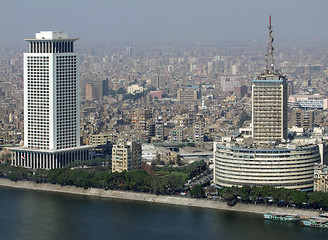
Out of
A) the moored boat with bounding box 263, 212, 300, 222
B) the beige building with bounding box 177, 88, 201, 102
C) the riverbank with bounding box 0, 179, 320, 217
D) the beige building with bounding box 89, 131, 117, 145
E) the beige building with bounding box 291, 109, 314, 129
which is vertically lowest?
the moored boat with bounding box 263, 212, 300, 222

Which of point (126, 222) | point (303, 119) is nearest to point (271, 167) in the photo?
point (126, 222)

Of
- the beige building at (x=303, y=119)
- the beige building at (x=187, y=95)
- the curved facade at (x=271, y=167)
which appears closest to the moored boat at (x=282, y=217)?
the curved facade at (x=271, y=167)

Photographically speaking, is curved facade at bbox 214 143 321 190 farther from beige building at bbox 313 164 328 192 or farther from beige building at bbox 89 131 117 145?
beige building at bbox 89 131 117 145

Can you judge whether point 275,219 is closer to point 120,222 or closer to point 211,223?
point 211,223

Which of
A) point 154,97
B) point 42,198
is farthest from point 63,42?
point 154,97

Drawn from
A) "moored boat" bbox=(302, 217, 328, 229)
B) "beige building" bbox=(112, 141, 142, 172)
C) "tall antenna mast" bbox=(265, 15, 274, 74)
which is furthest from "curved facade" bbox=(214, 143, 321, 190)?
"beige building" bbox=(112, 141, 142, 172)

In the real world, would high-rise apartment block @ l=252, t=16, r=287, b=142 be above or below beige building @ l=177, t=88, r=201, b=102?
below
